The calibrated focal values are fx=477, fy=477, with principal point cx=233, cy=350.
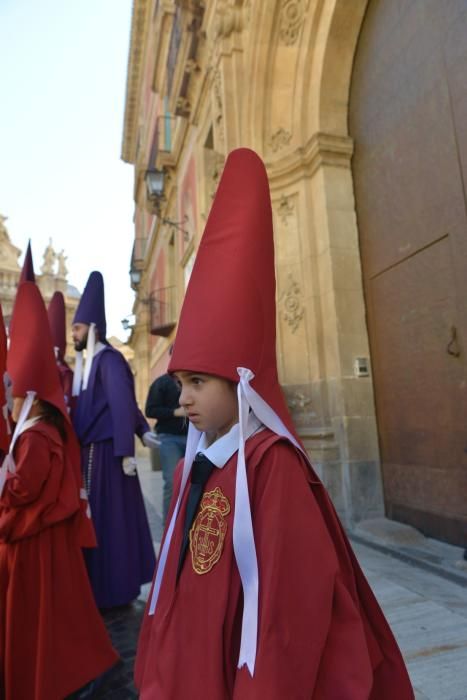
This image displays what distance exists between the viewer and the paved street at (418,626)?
1.97 metres

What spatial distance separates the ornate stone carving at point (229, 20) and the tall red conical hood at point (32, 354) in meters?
5.52

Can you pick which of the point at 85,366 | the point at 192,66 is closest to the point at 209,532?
the point at 85,366

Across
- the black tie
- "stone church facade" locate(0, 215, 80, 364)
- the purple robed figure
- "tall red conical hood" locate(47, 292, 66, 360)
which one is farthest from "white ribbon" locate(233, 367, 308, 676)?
"stone church facade" locate(0, 215, 80, 364)

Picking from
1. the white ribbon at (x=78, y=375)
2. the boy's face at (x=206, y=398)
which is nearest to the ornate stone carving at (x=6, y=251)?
the white ribbon at (x=78, y=375)

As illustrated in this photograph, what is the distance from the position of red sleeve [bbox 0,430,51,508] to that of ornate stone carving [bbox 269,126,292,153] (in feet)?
15.0

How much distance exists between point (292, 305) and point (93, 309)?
239 cm

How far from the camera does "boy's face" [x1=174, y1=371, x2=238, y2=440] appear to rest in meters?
1.28

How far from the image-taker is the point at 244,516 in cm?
105

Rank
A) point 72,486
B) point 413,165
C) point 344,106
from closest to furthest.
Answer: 1. point 72,486
2. point 413,165
3. point 344,106

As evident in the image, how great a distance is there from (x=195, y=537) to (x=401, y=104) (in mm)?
4321

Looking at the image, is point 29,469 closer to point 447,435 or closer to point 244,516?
point 244,516

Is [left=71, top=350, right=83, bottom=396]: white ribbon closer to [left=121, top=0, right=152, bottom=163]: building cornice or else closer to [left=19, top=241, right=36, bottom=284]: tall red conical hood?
[left=19, top=241, right=36, bottom=284]: tall red conical hood

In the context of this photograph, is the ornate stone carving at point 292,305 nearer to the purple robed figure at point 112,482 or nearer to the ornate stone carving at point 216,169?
the ornate stone carving at point 216,169

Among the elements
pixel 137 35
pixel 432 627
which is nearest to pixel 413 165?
pixel 432 627
